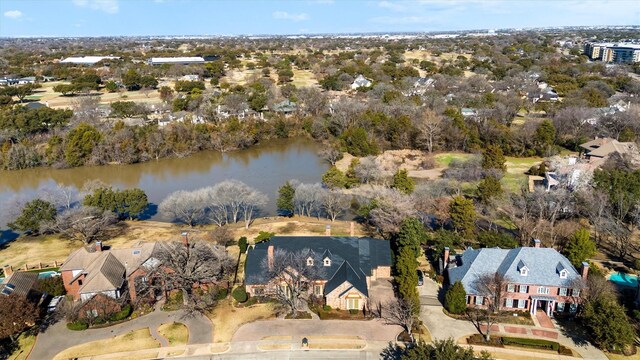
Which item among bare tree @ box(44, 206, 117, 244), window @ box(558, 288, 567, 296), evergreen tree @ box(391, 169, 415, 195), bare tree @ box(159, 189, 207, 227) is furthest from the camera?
evergreen tree @ box(391, 169, 415, 195)

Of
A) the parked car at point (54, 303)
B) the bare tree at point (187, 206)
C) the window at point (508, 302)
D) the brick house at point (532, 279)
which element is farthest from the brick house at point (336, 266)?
the parked car at point (54, 303)

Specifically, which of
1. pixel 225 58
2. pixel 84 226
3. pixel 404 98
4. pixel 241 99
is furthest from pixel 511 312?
pixel 225 58

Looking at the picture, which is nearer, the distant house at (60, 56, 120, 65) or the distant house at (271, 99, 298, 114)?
the distant house at (271, 99, 298, 114)

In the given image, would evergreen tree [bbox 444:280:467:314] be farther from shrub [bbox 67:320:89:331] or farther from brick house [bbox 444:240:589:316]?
shrub [bbox 67:320:89:331]

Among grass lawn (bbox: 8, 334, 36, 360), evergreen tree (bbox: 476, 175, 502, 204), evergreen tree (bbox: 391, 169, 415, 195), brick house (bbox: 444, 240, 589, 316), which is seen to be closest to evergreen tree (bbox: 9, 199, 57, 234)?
grass lawn (bbox: 8, 334, 36, 360)

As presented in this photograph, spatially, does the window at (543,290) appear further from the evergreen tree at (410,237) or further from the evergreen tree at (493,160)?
the evergreen tree at (493,160)

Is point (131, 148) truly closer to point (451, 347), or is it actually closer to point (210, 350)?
point (210, 350)
